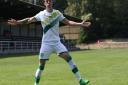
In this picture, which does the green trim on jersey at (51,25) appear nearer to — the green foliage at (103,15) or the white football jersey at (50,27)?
the white football jersey at (50,27)

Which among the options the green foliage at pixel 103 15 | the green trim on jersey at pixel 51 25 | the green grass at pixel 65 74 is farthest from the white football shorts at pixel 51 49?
the green foliage at pixel 103 15

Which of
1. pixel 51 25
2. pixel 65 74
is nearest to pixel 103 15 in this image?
pixel 65 74

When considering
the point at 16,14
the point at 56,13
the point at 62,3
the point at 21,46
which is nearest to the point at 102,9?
the point at 62,3

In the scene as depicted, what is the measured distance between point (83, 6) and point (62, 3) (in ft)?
57.8

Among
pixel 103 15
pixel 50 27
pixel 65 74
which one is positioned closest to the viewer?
pixel 50 27

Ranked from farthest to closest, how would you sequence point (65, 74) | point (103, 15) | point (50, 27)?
point (103, 15) < point (65, 74) < point (50, 27)

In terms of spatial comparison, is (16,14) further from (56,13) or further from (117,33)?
(56,13)

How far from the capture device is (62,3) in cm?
10156

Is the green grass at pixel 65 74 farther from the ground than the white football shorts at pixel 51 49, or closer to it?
closer to it

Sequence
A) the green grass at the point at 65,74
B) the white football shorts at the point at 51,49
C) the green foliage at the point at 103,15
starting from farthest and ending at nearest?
the green foliage at the point at 103,15 → the green grass at the point at 65,74 → the white football shorts at the point at 51,49

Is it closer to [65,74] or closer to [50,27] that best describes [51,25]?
[50,27]

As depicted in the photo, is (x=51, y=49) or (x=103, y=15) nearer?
(x=51, y=49)

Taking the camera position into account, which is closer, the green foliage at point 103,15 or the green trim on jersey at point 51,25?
the green trim on jersey at point 51,25

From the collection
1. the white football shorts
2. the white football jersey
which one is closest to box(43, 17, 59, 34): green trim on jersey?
the white football jersey
